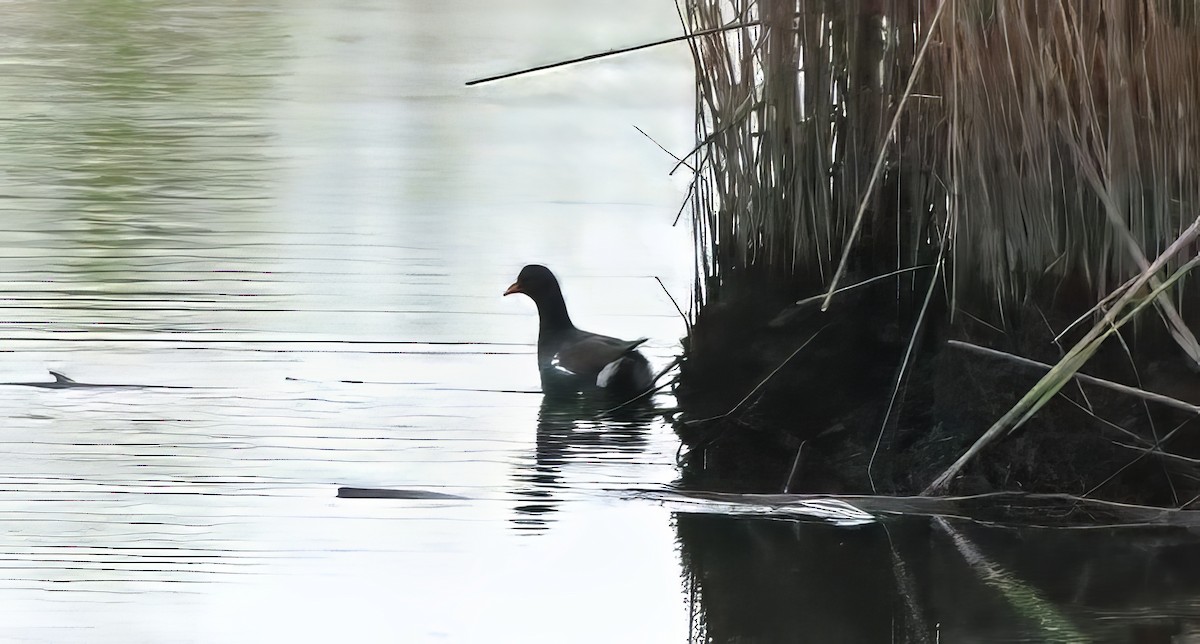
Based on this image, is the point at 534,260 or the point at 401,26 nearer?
the point at 534,260

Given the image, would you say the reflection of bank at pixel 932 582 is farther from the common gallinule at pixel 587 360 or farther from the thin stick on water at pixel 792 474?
the common gallinule at pixel 587 360

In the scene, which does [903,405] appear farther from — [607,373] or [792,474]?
[607,373]

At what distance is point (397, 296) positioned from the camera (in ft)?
18.7

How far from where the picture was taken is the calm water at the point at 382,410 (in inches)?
117

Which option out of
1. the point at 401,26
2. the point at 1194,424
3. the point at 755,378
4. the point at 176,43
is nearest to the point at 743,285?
the point at 755,378

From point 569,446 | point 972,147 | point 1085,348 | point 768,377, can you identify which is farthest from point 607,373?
point 1085,348

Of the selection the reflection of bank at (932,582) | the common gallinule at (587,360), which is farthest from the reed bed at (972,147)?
the common gallinule at (587,360)

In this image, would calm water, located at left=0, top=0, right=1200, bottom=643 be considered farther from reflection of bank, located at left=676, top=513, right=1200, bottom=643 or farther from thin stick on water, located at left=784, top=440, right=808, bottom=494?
thin stick on water, located at left=784, top=440, right=808, bottom=494

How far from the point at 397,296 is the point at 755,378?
196cm

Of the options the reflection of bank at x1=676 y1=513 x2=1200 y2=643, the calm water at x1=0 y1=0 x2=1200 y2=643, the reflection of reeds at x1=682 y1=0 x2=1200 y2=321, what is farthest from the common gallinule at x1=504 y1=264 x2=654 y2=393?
the reflection of bank at x1=676 y1=513 x2=1200 y2=643

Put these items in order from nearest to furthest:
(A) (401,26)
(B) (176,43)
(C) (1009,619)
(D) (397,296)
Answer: (C) (1009,619) < (D) (397,296) < (B) (176,43) < (A) (401,26)

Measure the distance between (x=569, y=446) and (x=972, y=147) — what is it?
135 cm

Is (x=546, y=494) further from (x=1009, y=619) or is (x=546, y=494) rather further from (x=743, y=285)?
(x=1009, y=619)

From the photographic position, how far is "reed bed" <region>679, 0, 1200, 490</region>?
3.24m
